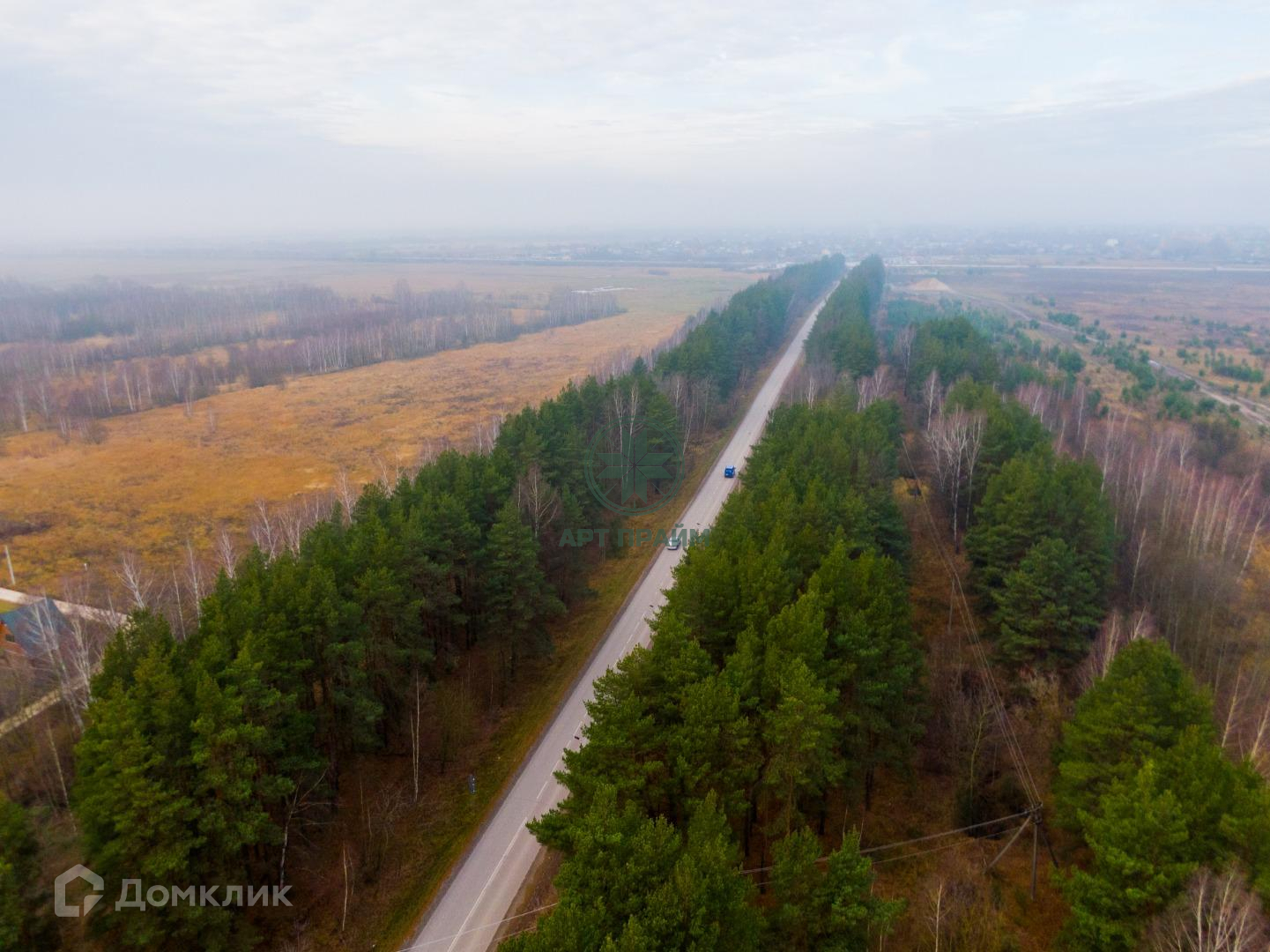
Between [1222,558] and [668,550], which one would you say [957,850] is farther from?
[1222,558]

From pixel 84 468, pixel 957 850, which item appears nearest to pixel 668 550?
pixel 957 850

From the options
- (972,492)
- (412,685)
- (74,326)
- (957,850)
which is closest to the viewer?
(957,850)

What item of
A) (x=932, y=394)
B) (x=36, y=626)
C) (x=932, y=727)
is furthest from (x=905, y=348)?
(x=36, y=626)

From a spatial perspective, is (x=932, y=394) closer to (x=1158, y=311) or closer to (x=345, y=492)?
(x=345, y=492)

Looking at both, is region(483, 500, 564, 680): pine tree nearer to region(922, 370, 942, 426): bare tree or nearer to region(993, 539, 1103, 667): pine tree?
region(993, 539, 1103, 667): pine tree

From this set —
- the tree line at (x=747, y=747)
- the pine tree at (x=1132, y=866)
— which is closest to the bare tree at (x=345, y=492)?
the tree line at (x=747, y=747)
